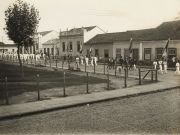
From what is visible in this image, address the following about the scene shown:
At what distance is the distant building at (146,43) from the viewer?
29281mm

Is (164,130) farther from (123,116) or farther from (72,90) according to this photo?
(72,90)

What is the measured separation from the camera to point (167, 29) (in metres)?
32.4

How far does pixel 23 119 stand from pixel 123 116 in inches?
116

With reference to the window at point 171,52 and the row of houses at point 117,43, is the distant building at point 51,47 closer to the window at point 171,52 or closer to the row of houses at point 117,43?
the row of houses at point 117,43

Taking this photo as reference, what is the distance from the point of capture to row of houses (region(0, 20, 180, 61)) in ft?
99.8

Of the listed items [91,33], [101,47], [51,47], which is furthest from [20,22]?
[51,47]

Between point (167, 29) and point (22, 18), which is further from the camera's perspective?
point (167, 29)

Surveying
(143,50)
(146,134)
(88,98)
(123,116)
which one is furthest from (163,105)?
(143,50)

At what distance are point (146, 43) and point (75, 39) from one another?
16775 millimetres

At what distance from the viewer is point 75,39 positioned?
46.2 meters

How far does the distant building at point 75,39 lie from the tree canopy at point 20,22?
23829mm

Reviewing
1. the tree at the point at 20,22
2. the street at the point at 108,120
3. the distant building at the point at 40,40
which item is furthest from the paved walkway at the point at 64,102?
the distant building at the point at 40,40

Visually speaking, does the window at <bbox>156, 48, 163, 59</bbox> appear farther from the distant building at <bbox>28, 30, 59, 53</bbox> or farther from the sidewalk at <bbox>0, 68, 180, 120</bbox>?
the distant building at <bbox>28, 30, 59, 53</bbox>

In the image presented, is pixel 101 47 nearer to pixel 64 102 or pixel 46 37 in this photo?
pixel 46 37
